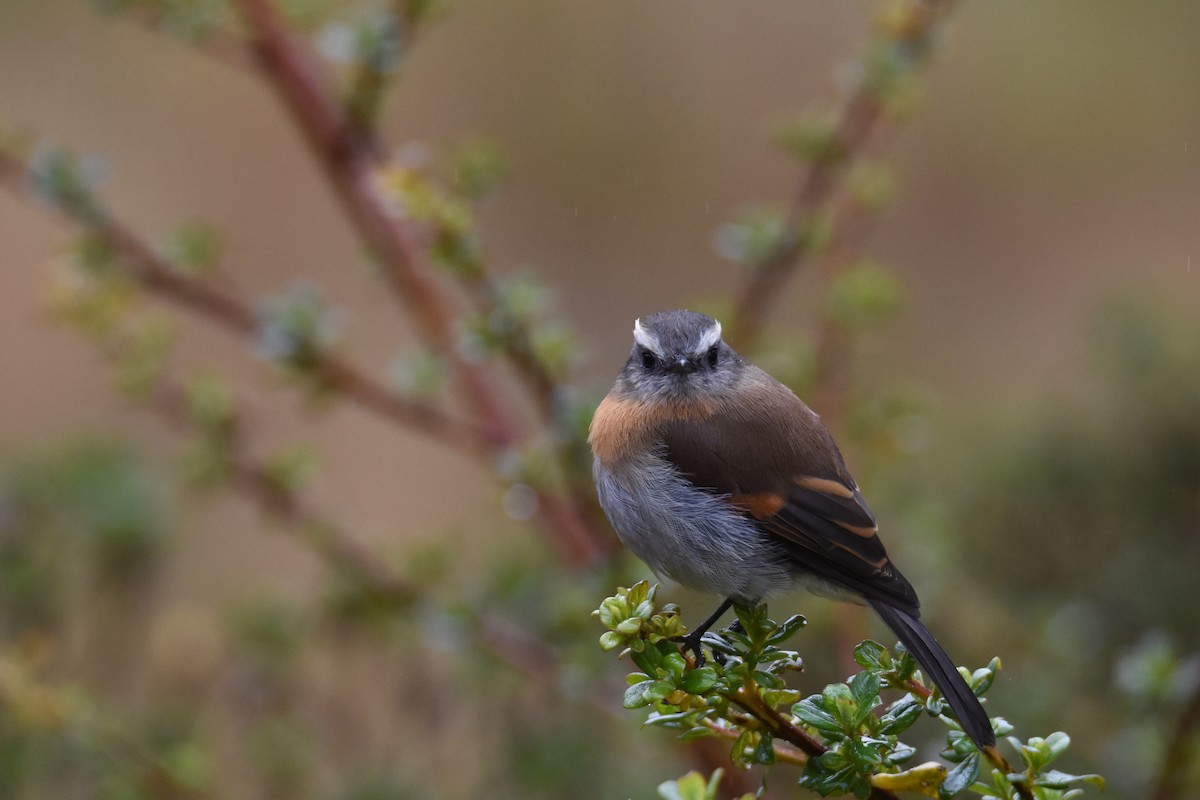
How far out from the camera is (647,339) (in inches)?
96.1

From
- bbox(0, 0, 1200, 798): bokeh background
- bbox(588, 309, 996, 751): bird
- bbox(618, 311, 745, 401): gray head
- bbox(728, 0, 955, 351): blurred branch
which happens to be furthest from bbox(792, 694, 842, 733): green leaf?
bbox(0, 0, 1200, 798): bokeh background

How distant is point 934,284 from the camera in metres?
6.59

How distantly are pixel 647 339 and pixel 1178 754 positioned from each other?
1.11 m

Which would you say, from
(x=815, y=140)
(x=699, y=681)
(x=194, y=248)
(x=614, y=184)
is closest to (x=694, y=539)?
(x=699, y=681)

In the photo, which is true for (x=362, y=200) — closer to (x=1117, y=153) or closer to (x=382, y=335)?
(x=382, y=335)

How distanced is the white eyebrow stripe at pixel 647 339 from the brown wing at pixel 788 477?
17 centimetres

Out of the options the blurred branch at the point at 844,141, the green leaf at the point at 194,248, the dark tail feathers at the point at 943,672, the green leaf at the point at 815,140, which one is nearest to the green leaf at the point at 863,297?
the blurred branch at the point at 844,141

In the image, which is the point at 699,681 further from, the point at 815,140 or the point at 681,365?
the point at 815,140

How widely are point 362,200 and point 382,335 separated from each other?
3.77m

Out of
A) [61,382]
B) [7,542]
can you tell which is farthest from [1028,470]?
[61,382]

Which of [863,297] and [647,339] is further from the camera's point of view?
[863,297]

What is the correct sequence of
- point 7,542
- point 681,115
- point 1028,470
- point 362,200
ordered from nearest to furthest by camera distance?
point 362,200
point 7,542
point 1028,470
point 681,115

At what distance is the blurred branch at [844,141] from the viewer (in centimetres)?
260

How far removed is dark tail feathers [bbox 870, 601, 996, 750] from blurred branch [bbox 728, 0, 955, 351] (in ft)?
2.80
